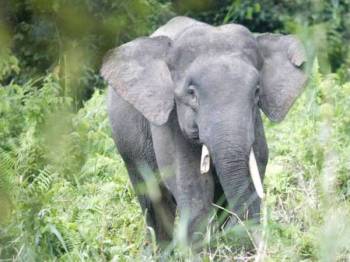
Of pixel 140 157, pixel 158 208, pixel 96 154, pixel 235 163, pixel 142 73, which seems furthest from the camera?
pixel 96 154

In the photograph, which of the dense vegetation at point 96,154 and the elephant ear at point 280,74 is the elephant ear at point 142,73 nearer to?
the dense vegetation at point 96,154

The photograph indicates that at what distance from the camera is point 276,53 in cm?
642

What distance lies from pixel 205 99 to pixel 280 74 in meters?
0.61

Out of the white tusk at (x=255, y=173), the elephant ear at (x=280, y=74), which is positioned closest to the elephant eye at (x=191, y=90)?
the elephant ear at (x=280, y=74)

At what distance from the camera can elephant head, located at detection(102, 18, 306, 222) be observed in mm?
5613

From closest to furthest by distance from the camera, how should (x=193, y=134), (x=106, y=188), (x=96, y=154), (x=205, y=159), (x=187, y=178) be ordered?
(x=205, y=159) < (x=193, y=134) < (x=187, y=178) < (x=106, y=188) < (x=96, y=154)

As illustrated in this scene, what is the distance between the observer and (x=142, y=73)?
253 inches

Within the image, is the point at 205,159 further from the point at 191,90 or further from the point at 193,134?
the point at 191,90

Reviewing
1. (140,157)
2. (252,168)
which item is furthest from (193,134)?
(140,157)

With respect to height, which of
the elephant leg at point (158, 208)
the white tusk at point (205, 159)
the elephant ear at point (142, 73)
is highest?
the elephant ear at point (142, 73)

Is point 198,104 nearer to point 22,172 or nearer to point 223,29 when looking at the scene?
→ point 223,29

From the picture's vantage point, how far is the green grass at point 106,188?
357 cm

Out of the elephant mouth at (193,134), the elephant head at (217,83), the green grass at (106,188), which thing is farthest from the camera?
the elephant mouth at (193,134)

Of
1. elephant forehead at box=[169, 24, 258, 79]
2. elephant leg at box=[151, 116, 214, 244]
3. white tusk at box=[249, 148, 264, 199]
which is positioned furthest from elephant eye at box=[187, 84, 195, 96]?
white tusk at box=[249, 148, 264, 199]
